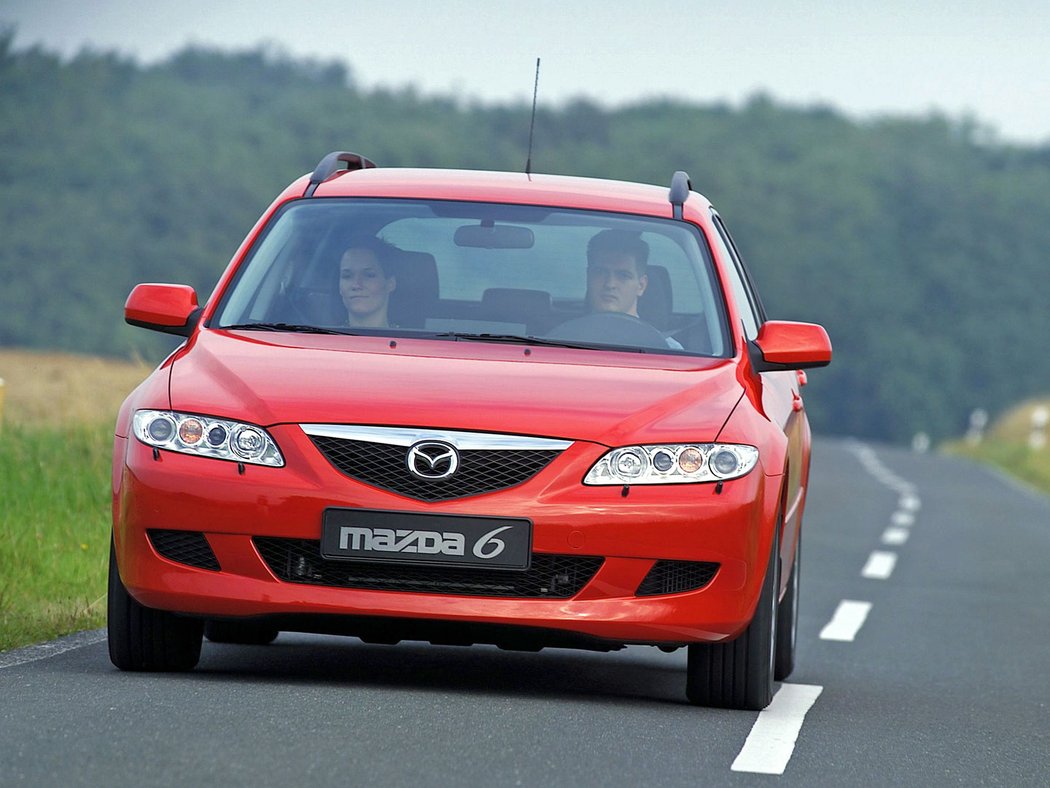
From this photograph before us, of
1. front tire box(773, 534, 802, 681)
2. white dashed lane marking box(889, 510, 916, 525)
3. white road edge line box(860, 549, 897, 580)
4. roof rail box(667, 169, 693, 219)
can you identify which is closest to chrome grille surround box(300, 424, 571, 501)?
roof rail box(667, 169, 693, 219)

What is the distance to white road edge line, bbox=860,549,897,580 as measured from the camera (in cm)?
1622

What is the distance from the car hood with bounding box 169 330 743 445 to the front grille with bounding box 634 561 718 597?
1.20ft

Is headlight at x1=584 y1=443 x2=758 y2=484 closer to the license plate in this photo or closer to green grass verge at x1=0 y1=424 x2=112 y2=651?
the license plate

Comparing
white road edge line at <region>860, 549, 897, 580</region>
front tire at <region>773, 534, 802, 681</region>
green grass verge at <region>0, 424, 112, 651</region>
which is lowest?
white road edge line at <region>860, 549, 897, 580</region>

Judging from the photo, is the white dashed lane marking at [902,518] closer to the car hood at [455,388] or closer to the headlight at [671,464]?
the car hood at [455,388]

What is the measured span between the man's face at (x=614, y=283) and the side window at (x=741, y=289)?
35cm

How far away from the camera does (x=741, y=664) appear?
22.2 ft

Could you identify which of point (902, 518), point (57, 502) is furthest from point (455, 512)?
point (902, 518)

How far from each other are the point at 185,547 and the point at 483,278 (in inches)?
60.3

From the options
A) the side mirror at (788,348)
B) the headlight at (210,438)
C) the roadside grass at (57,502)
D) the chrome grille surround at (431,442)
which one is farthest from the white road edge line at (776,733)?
the roadside grass at (57,502)

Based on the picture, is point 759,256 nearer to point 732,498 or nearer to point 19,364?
point 19,364

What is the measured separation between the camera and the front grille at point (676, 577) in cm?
641

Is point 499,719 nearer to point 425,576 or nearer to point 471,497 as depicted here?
point 425,576

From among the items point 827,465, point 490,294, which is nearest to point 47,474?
point 490,294
